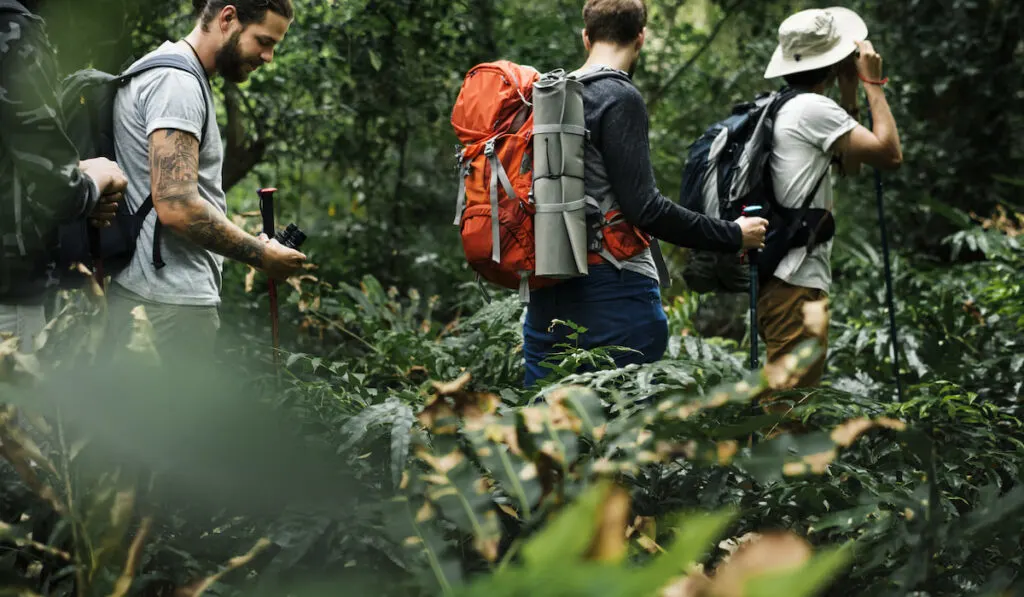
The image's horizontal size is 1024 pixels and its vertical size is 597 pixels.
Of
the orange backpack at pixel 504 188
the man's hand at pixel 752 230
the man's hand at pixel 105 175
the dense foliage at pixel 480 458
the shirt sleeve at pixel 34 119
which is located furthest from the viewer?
the man's hand at pixel 752 230

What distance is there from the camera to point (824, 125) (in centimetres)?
443

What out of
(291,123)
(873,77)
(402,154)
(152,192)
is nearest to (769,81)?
(402,154)

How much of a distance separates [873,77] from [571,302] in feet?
6.44

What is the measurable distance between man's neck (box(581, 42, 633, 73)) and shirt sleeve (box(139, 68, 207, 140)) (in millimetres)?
1478

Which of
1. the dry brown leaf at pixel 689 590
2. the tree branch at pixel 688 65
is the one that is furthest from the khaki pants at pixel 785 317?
the tree branch at pixel 688 65

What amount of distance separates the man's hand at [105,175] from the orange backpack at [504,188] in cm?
125

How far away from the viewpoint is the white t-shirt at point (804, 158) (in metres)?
4.43

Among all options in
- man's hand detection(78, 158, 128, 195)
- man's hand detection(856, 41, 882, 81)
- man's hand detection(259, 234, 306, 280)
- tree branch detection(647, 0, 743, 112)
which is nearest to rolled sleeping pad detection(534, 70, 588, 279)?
man's hand detection(259, 234, 306, 280)

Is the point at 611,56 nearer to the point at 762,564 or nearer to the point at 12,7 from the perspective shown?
the point at 12,7

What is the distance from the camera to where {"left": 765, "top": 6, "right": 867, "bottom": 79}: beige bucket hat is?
15.2ft

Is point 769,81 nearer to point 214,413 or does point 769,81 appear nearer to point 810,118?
point 810,118

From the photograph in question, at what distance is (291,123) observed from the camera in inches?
311

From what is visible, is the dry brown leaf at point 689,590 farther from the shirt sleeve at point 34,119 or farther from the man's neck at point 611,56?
the man's neck at point 611,56

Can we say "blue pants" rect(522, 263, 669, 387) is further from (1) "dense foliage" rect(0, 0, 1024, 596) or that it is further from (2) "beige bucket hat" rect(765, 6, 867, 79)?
(2) "beige bucket hat" rect(765, 6, 867, 79)
